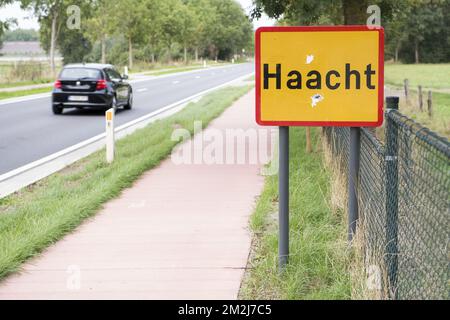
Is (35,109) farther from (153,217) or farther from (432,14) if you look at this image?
(432,14)

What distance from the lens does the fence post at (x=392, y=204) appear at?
4438 millimetres

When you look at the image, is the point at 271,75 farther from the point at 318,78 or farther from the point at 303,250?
the point at 303,250

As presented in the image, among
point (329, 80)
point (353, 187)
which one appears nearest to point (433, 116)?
point (353, 187)

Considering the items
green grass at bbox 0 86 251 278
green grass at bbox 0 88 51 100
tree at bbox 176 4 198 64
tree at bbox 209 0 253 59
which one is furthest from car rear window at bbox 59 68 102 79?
tree at bbox 209 0 253 59

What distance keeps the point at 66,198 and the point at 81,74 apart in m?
13.5

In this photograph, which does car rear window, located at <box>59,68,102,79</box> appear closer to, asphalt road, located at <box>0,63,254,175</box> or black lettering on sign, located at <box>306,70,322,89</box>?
asphalt road, located at <box>0,63,254,175</box>

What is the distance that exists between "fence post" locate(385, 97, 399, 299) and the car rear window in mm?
17143

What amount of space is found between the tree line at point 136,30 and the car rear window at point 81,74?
161 inches

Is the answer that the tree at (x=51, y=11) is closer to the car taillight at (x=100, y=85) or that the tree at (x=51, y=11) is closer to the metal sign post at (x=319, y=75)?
the car taillight at (x=100, y=85)

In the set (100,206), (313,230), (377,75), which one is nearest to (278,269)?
(313,230)

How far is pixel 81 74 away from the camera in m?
21.0

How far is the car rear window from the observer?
2097 cm
